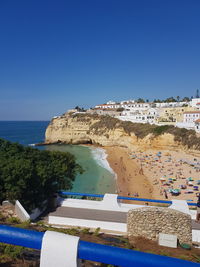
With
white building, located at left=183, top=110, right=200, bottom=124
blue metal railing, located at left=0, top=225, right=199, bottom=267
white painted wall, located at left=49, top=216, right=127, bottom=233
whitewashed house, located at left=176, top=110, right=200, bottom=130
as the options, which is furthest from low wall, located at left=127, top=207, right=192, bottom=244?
white building, located at left=183, top=110, right=200, bottom=124

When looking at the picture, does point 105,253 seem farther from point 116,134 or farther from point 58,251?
point 116,134

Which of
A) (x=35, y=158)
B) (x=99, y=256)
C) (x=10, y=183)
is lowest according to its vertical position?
(x=10, y=183)

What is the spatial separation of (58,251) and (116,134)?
171 feet

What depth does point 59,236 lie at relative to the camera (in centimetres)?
166

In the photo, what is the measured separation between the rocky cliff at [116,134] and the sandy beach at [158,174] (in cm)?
322

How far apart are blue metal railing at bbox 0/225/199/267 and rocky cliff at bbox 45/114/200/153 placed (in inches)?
1629

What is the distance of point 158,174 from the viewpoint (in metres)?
29.5

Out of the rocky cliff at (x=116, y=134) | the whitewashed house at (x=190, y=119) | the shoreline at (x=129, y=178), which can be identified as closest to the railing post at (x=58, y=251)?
the shoreline at (x=129, y=178)

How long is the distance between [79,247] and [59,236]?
0.66ft

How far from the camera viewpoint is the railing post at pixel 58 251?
5.24 ft

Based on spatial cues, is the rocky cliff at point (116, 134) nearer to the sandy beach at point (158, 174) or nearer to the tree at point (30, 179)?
the sandy beach at point (158, 174)

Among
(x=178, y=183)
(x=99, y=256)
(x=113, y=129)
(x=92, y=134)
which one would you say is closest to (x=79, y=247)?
(x=99, y=256)

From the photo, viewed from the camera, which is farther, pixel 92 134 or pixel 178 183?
pixel 92 134

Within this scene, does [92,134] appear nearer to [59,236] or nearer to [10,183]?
[10,183]
